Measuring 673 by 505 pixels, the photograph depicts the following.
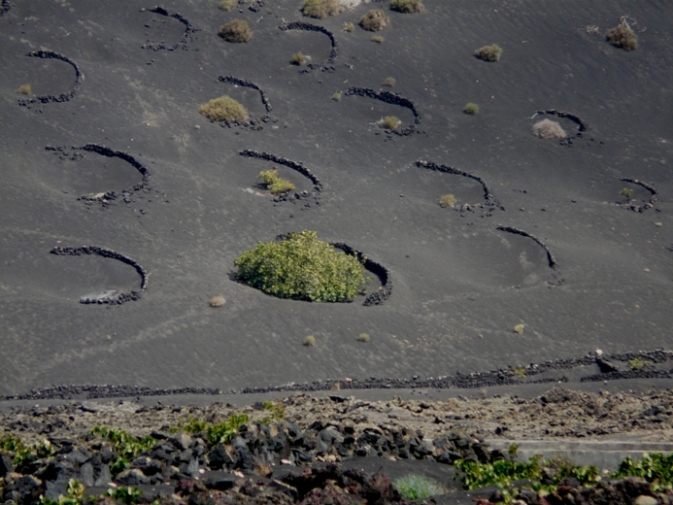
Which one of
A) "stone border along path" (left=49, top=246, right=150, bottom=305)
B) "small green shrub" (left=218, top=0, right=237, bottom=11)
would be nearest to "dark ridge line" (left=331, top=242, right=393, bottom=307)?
"stone border along path" (left=49, top=246, right=150, bottom=305)

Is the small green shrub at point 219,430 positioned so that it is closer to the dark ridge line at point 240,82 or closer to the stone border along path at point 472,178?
the stone border along path at point 472,178

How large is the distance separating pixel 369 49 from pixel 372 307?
17891mm

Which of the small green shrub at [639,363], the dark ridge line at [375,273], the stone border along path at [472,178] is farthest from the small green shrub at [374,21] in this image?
the small green shrub at [639,363]

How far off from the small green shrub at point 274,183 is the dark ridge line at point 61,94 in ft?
26.5

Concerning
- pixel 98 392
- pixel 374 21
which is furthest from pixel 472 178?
pixel 98 392

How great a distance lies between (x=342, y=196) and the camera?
1258 inches

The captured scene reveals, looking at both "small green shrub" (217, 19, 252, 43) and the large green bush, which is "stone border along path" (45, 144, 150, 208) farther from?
"small green shrub" (217, 19, 252, 43)

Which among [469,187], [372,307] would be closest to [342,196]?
[469,187]

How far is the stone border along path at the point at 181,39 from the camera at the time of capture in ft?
128

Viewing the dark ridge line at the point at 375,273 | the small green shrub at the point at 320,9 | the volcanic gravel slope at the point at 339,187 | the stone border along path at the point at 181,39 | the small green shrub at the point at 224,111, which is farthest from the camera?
the small green shrub at the point at 320,9

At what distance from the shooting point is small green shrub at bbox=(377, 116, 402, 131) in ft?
120

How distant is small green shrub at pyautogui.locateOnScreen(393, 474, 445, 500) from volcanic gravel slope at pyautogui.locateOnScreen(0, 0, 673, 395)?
409 inches

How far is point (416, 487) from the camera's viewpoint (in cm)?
1192

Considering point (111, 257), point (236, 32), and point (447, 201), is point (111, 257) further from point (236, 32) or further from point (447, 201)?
point (236, 32)
